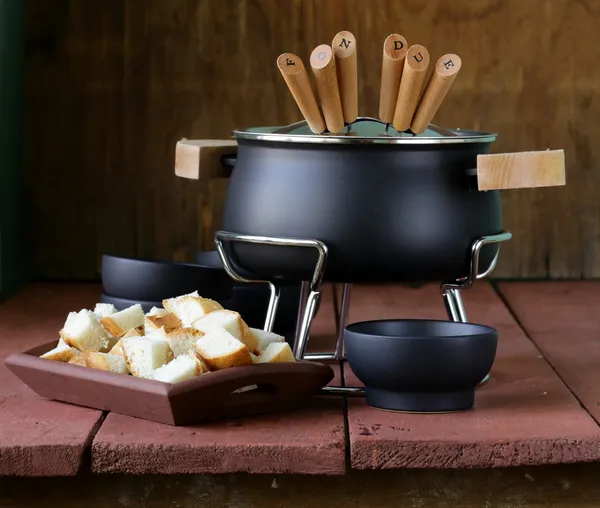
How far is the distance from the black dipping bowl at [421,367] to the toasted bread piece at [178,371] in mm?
205

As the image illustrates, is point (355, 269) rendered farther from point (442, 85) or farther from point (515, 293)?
point (515, 293)

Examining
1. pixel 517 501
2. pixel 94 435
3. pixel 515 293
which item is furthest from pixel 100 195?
pixel 517 501

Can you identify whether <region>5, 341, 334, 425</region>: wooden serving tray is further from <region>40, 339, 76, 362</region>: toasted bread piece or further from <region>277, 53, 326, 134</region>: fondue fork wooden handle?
<region>277, 53, 326, 134</region>: fondue fork wooden handle

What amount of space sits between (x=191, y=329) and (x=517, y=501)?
45 centimetres

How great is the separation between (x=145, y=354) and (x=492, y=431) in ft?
1.41

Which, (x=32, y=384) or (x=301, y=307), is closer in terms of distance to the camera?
(x=32, y=384)

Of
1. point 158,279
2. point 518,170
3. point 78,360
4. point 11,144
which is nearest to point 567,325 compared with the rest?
point 518,170

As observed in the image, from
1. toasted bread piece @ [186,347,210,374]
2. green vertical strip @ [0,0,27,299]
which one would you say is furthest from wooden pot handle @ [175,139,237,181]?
green vertical strip @ [0,0,27,299]

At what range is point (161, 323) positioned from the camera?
1.51 metres

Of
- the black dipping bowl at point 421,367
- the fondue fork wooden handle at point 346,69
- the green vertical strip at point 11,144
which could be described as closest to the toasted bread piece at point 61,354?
the black dipping bowl at point 421,367

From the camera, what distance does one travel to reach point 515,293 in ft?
8.24

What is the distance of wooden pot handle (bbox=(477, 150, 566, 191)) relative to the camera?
59.7 inches

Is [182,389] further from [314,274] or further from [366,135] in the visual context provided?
[366,135]

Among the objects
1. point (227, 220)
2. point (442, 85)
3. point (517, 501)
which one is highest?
point (442, 85)
